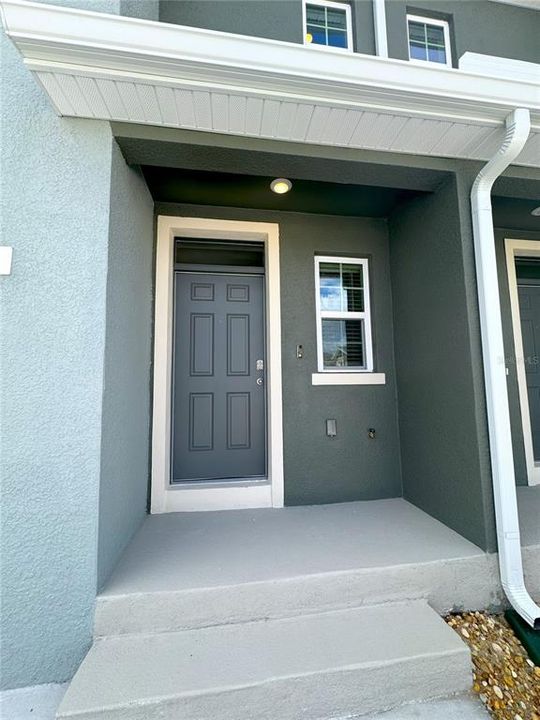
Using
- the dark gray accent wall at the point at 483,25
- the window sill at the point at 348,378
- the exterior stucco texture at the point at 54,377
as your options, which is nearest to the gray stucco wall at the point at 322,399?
the window sill at the point at 348,378

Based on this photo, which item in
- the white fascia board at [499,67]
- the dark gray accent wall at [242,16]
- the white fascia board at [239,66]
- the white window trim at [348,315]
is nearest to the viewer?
the white fascia board at [239,66]

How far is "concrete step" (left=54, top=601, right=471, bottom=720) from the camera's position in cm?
128

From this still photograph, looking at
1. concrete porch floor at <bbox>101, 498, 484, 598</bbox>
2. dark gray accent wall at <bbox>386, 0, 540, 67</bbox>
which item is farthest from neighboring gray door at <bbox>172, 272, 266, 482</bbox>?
dark gray accent wall at <bbox>386, 0, 540, 67</bbox>

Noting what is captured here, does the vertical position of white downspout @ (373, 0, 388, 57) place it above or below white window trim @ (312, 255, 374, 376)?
above

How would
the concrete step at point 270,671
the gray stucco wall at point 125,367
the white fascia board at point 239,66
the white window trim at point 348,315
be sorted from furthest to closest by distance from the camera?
the white window trim at point 348,315 → the gray stucco wall at point 125,367 → the white fascia board at point 239,66 → the concrete step at point 270,671

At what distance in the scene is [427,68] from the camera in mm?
1661

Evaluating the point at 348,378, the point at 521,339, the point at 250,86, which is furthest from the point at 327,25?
the point at 521,339

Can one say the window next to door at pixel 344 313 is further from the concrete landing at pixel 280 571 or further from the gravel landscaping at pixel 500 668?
the gravel landscaping at pixel 500 668

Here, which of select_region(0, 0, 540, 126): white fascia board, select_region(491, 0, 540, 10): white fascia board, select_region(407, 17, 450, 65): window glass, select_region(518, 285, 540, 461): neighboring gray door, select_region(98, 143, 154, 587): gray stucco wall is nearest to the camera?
select_region(0, 0, 540, 126): white fascia board

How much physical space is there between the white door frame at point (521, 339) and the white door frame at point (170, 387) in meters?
2.47

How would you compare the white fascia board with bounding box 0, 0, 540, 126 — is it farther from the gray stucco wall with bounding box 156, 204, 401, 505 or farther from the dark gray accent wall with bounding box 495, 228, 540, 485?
the dark gray accent wall with bounding box 495, 228, 540, 485

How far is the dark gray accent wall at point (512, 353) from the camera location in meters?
3.20

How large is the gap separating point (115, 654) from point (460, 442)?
225 centimetres

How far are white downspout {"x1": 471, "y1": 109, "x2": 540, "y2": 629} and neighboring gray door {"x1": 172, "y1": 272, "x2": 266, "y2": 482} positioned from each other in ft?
5.84
